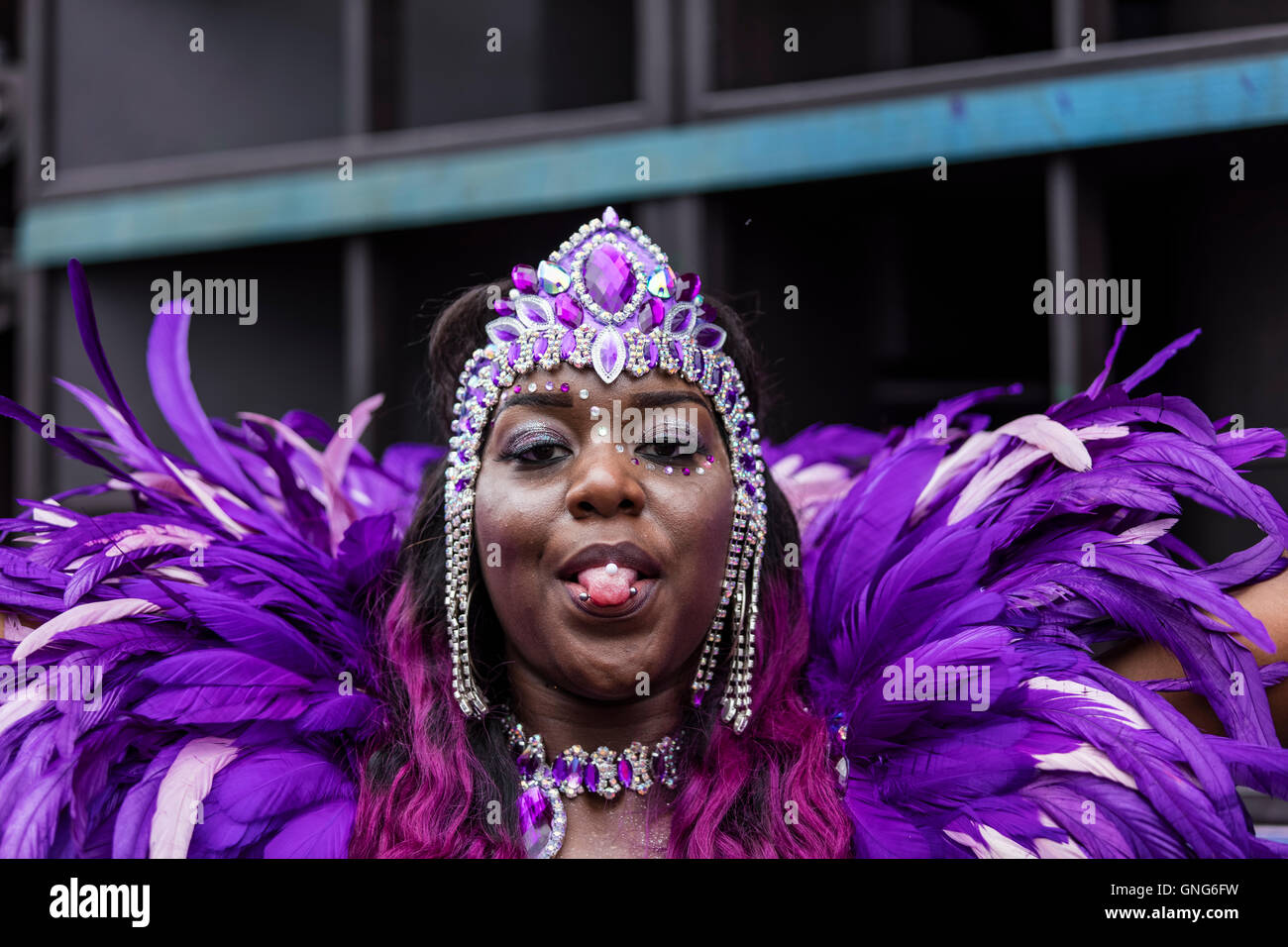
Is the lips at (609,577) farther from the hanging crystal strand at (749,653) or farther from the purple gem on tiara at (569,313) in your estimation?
the purple gem on tiara at (569,313)

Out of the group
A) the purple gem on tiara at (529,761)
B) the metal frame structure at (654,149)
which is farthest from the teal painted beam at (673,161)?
the purple gem on tiara at (529,761)

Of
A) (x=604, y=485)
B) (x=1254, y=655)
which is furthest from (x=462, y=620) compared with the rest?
(x=1254, y=655)

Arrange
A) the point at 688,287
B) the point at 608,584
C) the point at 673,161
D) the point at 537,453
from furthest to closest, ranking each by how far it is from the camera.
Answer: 1. the point at 673,161
2. the point at 688,287
3. the point at 537,453
4. the point at 608,584

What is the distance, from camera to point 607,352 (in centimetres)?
168

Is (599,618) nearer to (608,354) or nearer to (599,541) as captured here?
(599,541)

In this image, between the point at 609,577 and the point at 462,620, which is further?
the point at 462,620

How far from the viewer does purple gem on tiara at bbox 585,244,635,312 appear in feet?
5.65

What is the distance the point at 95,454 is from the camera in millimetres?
1832

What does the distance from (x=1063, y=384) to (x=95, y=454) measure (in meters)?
1.68

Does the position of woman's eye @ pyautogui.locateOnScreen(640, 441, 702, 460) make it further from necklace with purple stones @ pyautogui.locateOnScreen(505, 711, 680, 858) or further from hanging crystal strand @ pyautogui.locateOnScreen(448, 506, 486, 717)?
necklace with purple stones @ pyautogui.locateOnScreen(505, 711, 680, 858)

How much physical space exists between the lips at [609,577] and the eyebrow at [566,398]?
0.20 metres

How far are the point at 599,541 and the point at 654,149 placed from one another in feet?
4.61

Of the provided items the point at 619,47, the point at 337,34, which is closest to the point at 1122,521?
the point at 619,47

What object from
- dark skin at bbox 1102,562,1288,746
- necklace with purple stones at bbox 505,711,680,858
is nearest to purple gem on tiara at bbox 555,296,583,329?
necklace with purple stones at bbox 505,711,680,858
